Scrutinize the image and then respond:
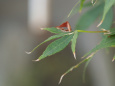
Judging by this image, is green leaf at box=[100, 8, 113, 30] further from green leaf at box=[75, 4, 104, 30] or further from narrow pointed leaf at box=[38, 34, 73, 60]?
narrow pointed leaf at box=[38, 34, 73, 60]

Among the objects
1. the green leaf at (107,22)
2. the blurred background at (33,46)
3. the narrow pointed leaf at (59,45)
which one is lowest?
the blurred background at (33,46)

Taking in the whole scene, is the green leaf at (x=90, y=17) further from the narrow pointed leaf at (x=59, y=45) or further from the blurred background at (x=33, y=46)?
the blurred background at (x=33, y=46)

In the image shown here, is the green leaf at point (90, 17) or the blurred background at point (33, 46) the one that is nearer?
the green leaf at point (90, 17)

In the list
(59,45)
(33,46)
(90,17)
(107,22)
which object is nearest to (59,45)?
(59,45)

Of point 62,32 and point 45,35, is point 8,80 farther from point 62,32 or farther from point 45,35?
point 62,32

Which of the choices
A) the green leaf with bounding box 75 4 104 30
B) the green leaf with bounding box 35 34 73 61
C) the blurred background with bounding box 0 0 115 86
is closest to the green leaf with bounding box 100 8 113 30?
the green leaf with bounding box 75 4 104 30

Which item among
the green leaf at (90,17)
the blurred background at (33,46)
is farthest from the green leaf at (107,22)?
the blurred background at (33,46)

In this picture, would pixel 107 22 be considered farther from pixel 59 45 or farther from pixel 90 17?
pixel 59 45

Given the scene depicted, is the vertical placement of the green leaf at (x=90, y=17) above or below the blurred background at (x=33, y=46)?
above

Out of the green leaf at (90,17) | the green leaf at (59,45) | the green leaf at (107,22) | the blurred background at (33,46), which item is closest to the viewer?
the green leaf at (59,45)

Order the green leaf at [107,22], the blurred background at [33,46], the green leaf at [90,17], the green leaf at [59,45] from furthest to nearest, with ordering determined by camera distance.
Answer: the blurred background at [33,46] < the green leaf at [90,17] < the green leaf at [107,22] < the green leaf at [59,45]
